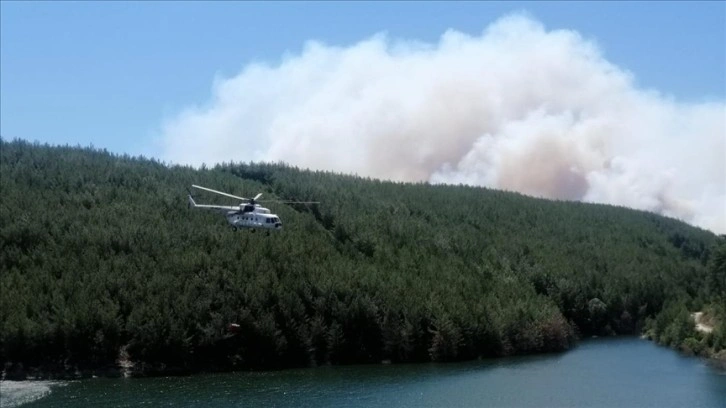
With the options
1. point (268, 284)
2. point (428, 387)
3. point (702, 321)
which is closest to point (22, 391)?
point (268, 284)

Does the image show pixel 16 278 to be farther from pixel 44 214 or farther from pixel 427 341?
pixel 427 341

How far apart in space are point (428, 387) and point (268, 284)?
2750cm

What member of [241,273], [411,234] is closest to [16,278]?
[241,273]

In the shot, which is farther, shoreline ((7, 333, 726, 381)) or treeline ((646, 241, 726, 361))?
treeline ((646, 241, 726, 361))

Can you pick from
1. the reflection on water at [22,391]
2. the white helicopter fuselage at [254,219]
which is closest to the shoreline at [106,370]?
the reflection on water at [22,391]

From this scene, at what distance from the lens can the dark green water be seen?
8338 centimetres

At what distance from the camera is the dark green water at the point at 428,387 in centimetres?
8338

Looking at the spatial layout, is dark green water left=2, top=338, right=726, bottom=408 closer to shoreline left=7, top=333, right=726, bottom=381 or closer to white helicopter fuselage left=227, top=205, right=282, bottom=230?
shoreline left=7, top=333, right=726, bottom=381

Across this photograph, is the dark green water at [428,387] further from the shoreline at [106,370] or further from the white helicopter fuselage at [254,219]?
the white helicopter fuselage at [254,219]

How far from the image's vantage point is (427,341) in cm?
11481

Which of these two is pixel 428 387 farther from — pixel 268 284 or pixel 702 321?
pixel 702 321

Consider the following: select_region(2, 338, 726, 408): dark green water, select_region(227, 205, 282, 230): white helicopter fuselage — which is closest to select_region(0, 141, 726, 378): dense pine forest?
select_region(2, 338, 726, 408): dark green water

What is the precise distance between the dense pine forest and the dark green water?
4907mm

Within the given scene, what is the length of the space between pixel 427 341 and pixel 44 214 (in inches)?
1892
